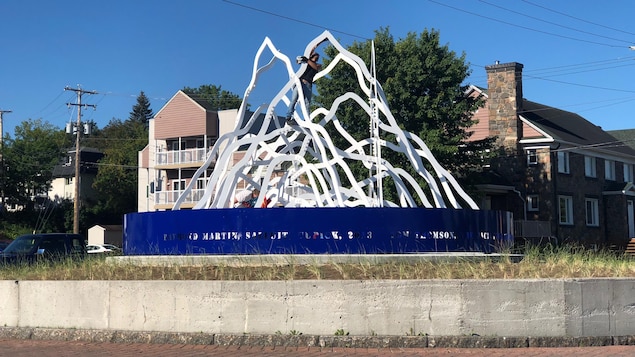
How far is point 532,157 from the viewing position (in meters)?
43.4

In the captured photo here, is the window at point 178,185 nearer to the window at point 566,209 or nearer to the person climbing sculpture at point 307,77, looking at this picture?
the window at point 566,209

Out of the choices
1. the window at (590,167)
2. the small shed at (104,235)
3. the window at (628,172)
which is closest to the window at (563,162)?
the window at (590,167)

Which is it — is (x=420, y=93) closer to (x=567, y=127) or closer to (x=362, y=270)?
(x=567, y=127)

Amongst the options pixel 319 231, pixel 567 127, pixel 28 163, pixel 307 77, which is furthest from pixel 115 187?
pixel 319 231

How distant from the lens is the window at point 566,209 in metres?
43.9

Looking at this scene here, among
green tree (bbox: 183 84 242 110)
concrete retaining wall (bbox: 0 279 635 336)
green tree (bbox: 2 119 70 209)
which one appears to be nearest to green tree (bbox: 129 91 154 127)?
green tree (bbox: 183 84 242 110)

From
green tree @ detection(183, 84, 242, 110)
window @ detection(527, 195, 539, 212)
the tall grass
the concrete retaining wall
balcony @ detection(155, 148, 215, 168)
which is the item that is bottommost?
the concrete retaining wall

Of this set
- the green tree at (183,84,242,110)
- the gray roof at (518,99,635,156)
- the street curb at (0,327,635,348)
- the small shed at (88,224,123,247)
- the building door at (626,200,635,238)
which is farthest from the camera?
the green tree at (183,84,242,110)

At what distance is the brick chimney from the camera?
43.5m

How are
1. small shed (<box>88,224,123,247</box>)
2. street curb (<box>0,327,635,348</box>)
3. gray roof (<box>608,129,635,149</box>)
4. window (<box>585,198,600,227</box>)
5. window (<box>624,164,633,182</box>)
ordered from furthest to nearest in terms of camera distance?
gray roof (<box>608,129,635,149</box>)
small shed (<box>88,224,123,247</box>)
window (<box>624,164,633,182</box>)
window (<box>585,198,600,227</box>)
street curb (<box>0,327,635,348</box>)

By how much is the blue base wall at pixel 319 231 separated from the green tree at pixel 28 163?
59.1m

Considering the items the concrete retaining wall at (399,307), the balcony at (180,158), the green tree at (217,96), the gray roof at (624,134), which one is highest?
the green tree at (217,96)

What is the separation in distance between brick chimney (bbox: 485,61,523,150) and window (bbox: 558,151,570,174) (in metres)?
2.79

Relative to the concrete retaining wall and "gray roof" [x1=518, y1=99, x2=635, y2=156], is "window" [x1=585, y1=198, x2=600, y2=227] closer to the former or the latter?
"gray roof" [x1=518, y1=99, x2=635, y2=156]
